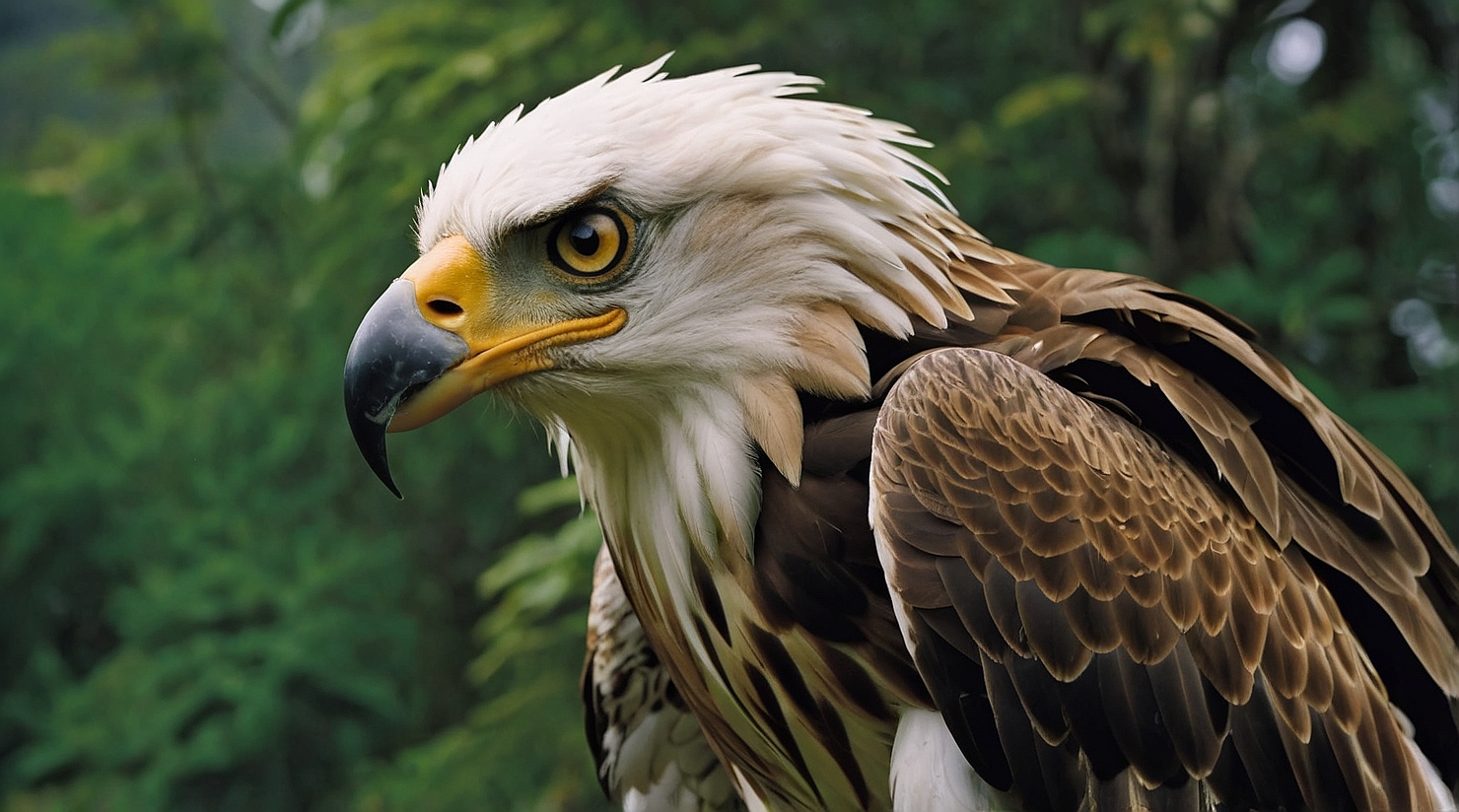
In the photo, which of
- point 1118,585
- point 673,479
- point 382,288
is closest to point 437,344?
point 673,479

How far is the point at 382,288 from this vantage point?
227 inches

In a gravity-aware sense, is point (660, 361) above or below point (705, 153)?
below

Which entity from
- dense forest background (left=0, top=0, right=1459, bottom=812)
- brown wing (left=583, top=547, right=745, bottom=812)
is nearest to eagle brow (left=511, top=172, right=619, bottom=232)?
brown wing (left=583, top=547, right=745, bottom=812)

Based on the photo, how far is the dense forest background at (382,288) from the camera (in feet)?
16.1

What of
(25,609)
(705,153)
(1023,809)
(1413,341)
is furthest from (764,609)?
(25,609)

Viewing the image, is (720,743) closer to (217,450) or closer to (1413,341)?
(1413,341)

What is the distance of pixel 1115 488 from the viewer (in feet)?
6.78

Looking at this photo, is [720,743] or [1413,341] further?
[1413,341]

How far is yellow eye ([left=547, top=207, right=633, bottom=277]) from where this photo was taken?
218 centimetres

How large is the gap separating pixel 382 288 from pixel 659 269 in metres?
3.82

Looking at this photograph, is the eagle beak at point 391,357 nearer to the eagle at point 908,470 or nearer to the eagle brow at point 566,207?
the eagle at point 908,470

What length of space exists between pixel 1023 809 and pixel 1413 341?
11.7 ft

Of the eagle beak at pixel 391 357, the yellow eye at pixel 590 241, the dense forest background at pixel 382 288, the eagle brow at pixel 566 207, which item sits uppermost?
the eagle brow at pixel 566 207

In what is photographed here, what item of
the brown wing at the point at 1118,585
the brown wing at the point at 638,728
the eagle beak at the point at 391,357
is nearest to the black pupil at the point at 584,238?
the eagle beak at the point at 391,357
